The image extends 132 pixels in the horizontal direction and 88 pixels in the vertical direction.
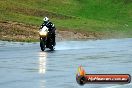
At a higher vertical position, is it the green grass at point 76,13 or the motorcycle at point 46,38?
the motorcycle at point 46,38

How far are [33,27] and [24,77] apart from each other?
42055mm

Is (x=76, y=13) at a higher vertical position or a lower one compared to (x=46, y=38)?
lower

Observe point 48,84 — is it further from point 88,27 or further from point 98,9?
point 98,9

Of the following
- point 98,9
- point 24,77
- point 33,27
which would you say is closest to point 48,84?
point 24,77

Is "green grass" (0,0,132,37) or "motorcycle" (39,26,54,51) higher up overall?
"motorcycle" (39,26,54,51)

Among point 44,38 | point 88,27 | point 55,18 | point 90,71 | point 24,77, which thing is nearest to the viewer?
point 24,77

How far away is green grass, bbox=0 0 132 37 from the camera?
221 feet

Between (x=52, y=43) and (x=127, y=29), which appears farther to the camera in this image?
(x=127, y=29)

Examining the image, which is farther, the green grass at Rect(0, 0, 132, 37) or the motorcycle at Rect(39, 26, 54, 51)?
the green grass at Rect(0, 0, 132, 37)

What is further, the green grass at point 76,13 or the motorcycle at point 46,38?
the green grass at point 76,13

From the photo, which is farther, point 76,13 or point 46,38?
point 76,13

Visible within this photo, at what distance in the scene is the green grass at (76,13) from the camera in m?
67.4

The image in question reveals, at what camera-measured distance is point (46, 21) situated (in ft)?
112

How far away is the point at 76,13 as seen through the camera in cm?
8869
